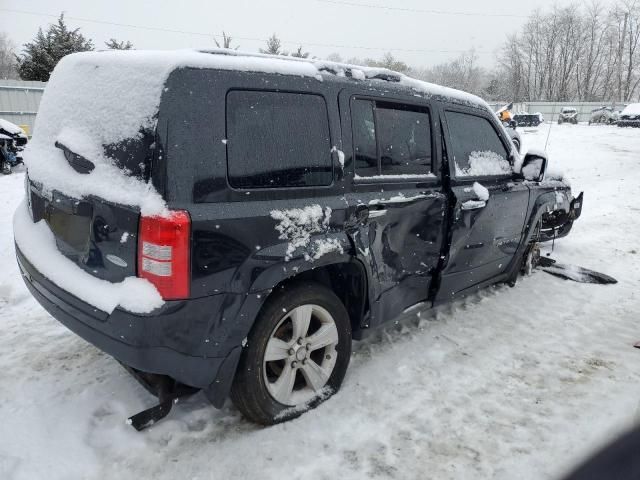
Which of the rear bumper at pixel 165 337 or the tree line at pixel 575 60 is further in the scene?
the tree line at pixel 575 60

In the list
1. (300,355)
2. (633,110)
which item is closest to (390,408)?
(300,355)

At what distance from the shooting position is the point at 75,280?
7.81 feet

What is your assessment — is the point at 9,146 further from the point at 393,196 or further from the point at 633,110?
the point at 633,110

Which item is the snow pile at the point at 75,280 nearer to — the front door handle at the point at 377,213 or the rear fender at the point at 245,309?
the rear fender at the point at 245,309

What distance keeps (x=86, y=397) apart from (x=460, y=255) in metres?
2.77

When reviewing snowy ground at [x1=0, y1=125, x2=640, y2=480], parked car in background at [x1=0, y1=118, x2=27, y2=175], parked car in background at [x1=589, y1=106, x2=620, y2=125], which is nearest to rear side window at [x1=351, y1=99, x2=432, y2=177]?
snowy ground at [x1=0, y1=125, x2=640, y2=480]

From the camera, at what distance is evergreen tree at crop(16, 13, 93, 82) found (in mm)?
21578

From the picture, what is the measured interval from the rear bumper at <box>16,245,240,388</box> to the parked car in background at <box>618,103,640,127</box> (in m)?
32.4

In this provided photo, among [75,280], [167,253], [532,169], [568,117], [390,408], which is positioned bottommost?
[390,408]

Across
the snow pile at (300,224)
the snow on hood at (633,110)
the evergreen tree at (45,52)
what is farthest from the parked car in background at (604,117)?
the snow pile at (300,224)

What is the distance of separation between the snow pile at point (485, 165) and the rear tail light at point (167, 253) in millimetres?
2327

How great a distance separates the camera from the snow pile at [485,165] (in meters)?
3.80

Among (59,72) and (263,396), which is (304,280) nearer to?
(263,396)

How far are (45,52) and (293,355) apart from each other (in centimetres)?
2411
